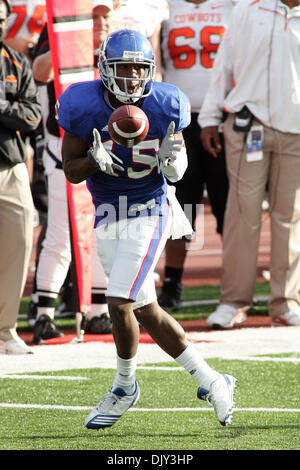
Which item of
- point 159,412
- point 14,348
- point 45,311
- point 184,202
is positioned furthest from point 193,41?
point 159,412

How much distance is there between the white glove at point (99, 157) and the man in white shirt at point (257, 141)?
2.51 m

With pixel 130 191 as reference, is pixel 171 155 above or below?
above

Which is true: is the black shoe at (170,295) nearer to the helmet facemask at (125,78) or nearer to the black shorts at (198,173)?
the black shorts at (198,173)

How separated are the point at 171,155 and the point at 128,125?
0.74ft

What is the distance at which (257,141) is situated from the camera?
21.0 feet

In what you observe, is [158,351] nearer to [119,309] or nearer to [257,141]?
[257,141]

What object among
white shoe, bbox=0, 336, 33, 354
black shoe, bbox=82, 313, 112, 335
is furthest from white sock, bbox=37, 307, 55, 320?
white shoe, bbox=0, 336, 33, 354

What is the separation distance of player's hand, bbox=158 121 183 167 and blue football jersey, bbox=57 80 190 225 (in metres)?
0.17

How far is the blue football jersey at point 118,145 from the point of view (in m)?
4.25

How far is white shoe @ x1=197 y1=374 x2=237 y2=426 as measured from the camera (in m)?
4.01

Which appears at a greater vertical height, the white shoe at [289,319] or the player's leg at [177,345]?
the player's leg at [177,345]

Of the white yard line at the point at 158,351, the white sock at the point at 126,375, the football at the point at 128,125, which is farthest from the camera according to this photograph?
the white yard line at the point at 158,351

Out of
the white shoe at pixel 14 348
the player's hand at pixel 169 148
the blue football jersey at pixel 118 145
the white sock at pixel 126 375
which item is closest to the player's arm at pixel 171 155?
the player's hand at pixel 169 148

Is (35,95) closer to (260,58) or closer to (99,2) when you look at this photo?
(99,2)
